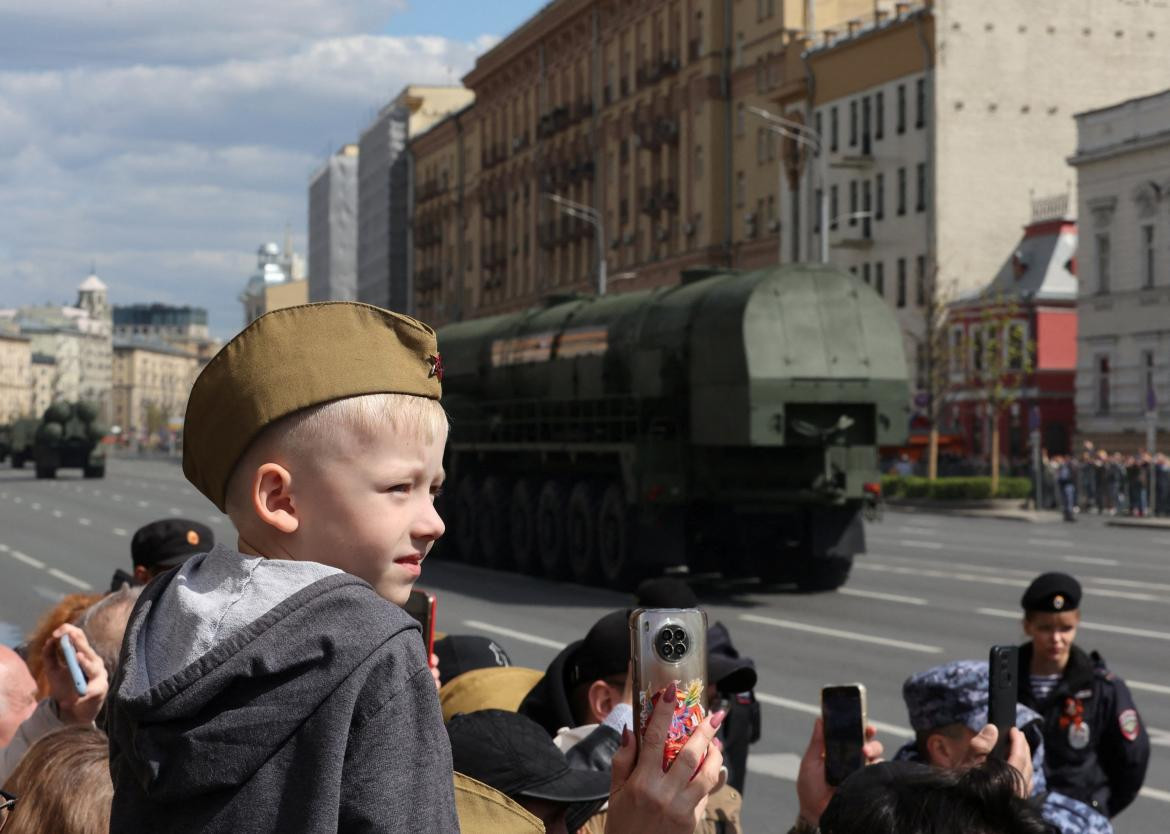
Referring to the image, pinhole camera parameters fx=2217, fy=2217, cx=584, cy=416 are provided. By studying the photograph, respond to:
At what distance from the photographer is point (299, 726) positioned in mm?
2377

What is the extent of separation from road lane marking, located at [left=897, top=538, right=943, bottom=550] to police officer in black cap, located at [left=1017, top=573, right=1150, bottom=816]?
27646mm

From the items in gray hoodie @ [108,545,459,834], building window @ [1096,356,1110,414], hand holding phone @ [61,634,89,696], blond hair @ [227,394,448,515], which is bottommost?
hand holding phone @ [61,634,89,696]

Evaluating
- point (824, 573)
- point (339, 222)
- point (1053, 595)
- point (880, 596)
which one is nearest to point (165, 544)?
point (1053, 595)

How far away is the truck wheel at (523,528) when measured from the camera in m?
29.3

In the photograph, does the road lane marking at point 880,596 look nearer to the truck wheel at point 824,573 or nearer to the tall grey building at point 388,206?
the truck wheel at point 824,573

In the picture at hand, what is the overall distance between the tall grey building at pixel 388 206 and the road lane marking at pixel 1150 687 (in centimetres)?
11722

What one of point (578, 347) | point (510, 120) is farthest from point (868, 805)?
point (510, 120)

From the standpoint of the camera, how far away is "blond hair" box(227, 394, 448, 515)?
262cm

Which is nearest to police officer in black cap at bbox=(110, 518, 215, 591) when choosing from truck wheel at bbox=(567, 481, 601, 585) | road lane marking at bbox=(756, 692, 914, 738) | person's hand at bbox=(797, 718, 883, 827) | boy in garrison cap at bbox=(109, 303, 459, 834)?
person's hand at bbox=(797, 718, 883, 827)

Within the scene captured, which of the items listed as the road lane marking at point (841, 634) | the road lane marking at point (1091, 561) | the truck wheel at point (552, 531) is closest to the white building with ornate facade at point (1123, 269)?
the road lane marking at point (1091, 561)

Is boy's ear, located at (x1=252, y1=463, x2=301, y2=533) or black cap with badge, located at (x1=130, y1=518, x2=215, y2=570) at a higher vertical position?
boy's ear, located at (x1=252, y1=463, x2=301, y2=533)

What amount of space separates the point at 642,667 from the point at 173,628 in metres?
0.54

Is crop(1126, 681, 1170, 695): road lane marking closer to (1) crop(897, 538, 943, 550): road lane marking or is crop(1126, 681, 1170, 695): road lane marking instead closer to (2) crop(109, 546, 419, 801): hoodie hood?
(2) crop(109, 546, 419, 801): hoodie hood

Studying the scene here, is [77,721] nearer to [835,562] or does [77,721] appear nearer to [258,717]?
[258,717]
